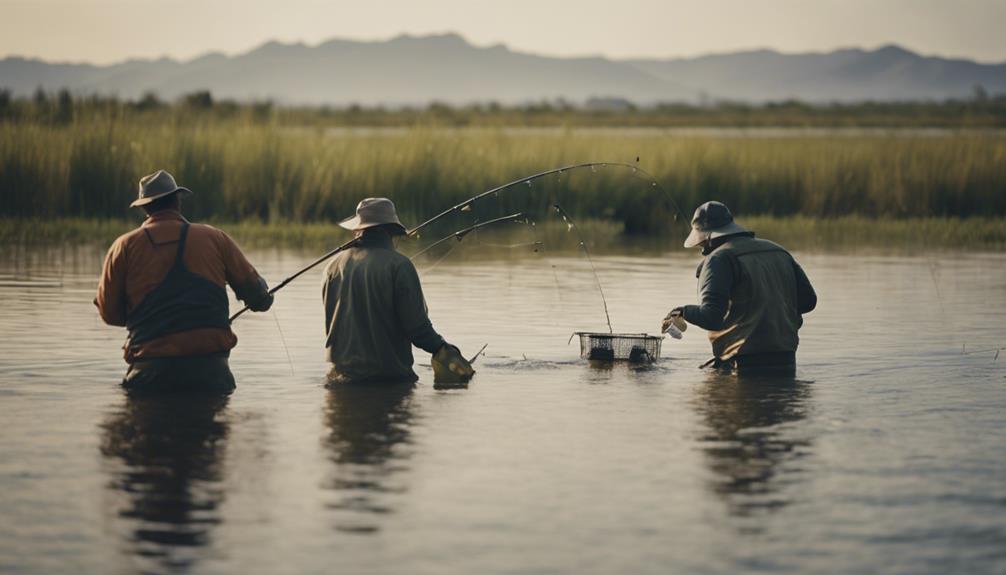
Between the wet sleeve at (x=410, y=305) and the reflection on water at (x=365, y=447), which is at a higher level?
the wet sleeve at (x=410, y=305)

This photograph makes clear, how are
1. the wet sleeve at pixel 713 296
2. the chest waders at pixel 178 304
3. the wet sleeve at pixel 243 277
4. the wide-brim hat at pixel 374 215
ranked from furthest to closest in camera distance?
the wet sleeve at pixel 713 296 → the wide-brim hat at pixel 374 215 → the wet sleeve at pixel 243 277 → the chest waders at pixel 178 304

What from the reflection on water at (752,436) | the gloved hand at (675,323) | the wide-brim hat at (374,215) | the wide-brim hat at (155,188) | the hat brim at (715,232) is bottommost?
the reflection on water at (752,436)

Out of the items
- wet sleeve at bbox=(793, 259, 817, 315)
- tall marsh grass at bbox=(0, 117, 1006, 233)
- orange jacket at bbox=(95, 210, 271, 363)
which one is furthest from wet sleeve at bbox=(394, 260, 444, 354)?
tall marsh grass at bbox=(0, 117, 1006, 233)

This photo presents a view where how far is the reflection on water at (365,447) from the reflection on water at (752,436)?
60.5 inches

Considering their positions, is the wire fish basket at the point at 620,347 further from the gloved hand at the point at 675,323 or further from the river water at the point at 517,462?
the gloved hand at the point at 675,323

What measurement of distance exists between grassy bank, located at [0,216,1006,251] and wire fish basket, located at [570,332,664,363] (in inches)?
430

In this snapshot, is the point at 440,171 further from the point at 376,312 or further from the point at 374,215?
the point at 376,312

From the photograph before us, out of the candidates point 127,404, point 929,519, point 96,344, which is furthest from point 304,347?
point 929,519

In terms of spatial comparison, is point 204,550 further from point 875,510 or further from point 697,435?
point 697,435

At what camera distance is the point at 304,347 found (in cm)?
1328

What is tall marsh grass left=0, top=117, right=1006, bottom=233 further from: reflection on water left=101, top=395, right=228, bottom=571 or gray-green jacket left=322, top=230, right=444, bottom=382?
reflection on water left=101, top=395, right=228, bottom=571

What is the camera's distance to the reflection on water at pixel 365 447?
7492 millimetres

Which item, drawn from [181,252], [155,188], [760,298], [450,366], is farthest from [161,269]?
[760,298]

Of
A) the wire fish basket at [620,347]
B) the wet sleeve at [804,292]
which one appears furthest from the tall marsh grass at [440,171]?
the wet sleeve at [804,292]
